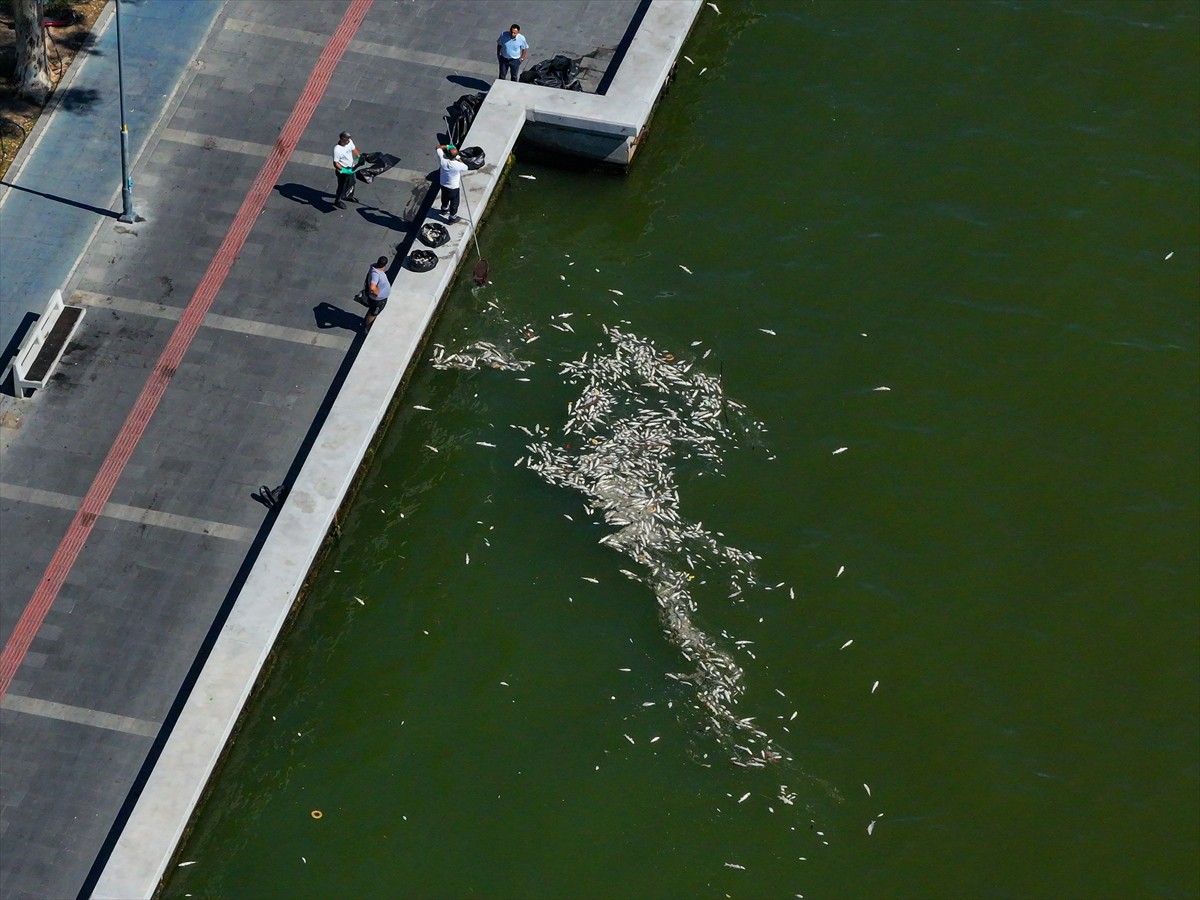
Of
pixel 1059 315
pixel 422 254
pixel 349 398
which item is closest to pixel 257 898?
pixel 349 398

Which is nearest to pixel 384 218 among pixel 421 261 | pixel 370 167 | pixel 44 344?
pixel 370 167

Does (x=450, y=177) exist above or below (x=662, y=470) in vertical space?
above

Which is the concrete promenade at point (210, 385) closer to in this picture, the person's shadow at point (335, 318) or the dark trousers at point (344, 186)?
the person's shadow at point (335, 318)

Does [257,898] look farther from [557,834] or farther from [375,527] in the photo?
[375,527]

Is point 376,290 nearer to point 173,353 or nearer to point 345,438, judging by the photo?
point 345,438

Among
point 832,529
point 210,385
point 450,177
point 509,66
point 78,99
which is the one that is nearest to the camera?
point 832,529

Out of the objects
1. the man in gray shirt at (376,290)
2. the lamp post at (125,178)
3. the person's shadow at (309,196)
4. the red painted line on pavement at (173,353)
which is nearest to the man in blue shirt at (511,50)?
the red painted line on pavement at (173,353)
